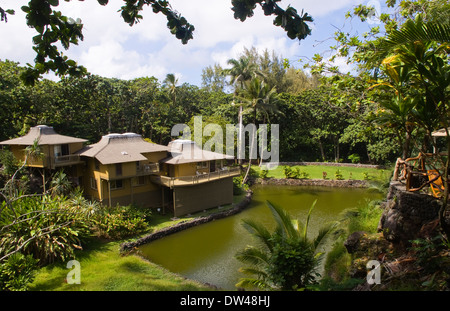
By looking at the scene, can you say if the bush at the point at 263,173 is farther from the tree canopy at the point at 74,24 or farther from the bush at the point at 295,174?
the tree canopy at the point at 74,24

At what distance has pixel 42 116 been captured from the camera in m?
23.9

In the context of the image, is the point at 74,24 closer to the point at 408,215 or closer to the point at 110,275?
the point at 408,215

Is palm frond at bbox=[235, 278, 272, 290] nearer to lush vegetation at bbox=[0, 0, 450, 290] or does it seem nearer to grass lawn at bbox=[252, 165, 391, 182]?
lush vegetation at bbox=[0, 0, 450, 290]

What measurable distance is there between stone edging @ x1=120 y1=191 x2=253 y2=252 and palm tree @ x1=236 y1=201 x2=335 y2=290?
6.63 metres

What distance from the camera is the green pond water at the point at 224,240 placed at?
38.2 feet

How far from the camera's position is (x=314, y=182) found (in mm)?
26844

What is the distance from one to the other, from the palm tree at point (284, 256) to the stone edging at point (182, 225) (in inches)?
261

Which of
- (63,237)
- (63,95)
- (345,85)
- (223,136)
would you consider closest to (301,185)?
(223,136)

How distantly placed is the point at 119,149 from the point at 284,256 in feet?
41.3

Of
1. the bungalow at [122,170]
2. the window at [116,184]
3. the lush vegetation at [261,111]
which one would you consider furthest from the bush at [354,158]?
the window at [116,184]

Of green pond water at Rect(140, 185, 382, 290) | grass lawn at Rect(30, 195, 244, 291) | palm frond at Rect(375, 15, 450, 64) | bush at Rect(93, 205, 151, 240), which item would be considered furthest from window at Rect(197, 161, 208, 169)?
palm frond at Rect(375, 15, 450, 64)

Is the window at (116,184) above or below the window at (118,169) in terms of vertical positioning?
below

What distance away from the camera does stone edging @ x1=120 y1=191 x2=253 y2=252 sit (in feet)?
43.9
